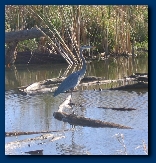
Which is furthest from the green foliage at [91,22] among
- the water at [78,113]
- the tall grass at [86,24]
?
the water at [78,113]

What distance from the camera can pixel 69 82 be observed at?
5.87m

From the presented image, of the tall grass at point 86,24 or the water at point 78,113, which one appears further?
the tall grass at point 86,24

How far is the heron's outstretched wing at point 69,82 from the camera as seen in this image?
231 inches

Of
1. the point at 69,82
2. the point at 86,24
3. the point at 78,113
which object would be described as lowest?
the point at 78,113

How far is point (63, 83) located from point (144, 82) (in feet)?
2.00

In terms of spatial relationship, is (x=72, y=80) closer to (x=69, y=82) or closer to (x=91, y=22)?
(x=69, y=82)

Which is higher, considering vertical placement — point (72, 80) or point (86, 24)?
point (86, 24)

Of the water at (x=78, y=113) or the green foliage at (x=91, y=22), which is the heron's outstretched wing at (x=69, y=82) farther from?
the green foliage at (x=91, y=22)

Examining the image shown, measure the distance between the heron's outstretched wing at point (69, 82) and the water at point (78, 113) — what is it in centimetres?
5

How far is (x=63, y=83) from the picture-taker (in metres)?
5.89

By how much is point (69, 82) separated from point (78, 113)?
0.80 ft

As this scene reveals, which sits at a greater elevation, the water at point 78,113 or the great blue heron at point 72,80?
the great blue heron at point 72,80

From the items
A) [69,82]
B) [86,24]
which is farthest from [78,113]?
[86,24]

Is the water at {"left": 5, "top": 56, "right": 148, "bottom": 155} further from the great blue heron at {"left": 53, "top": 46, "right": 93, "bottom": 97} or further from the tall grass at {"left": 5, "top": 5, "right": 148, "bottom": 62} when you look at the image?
the tall grass at {"left": 5, "top": 5, "right": 148, "bottom": 62}
